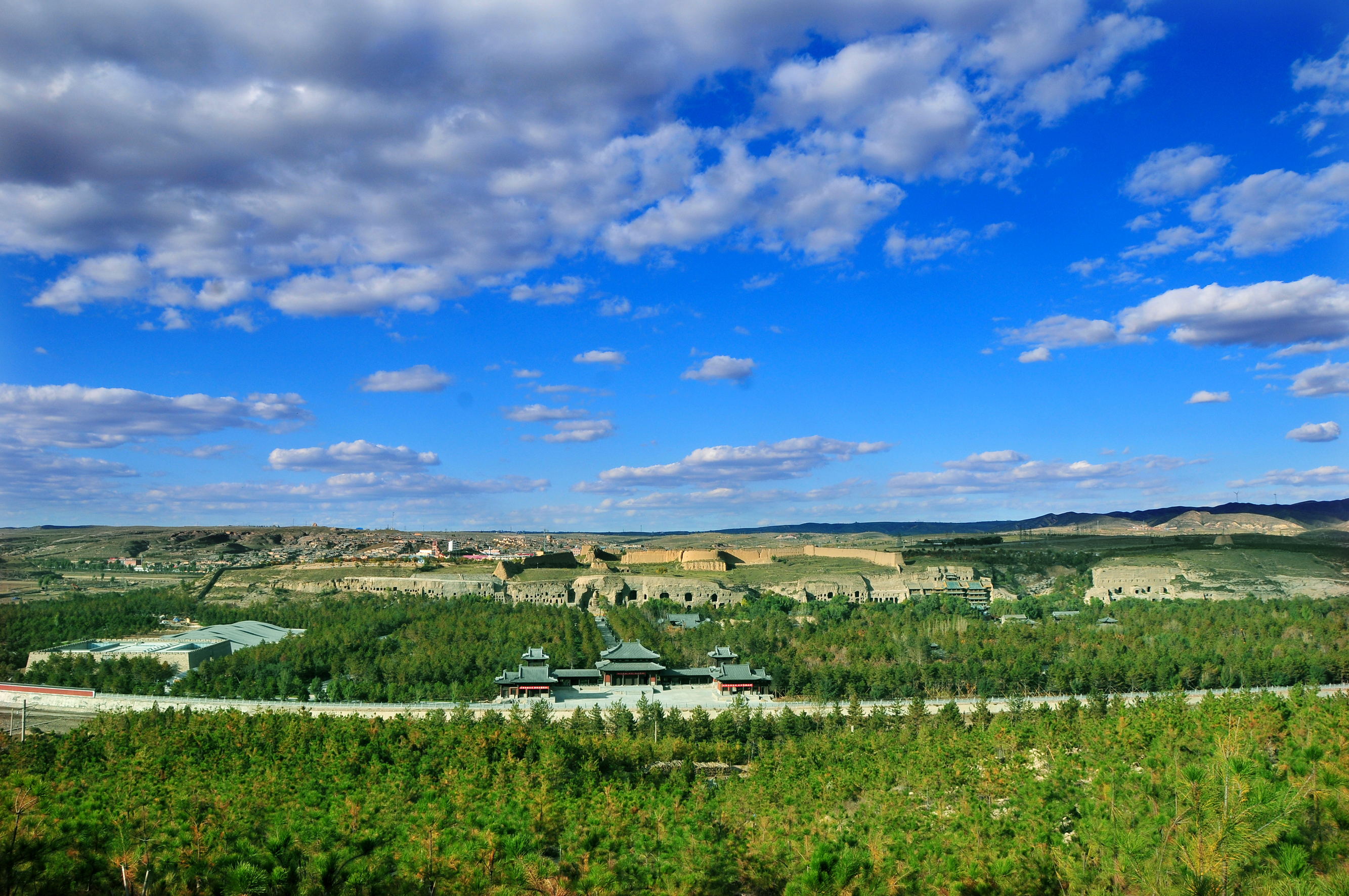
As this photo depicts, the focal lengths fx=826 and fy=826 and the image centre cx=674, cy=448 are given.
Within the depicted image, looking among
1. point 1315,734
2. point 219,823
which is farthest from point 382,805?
point 1315,734

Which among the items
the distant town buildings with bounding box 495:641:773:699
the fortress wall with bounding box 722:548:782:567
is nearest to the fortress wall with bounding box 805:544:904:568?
the fortress wall with bounding box 722:548:782:567

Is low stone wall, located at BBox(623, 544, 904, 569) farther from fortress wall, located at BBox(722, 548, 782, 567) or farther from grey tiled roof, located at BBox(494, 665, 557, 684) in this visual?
grey tiled roof, located at BBox(494, 665, 557, 684)

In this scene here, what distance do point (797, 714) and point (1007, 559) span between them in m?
57.0

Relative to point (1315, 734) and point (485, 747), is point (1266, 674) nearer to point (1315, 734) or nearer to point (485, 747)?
point (1315, 734)

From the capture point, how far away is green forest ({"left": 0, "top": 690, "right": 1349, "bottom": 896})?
1182cm

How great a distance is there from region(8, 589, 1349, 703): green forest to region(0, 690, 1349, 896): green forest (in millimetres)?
10021

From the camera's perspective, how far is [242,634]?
5838 centimetres

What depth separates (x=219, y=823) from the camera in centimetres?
1697

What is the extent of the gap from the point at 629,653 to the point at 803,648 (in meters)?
10.6

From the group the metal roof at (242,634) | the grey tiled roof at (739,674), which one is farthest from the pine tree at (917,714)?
the metal roof at (242,634)

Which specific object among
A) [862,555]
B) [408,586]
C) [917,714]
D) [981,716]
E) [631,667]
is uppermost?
[862,555]

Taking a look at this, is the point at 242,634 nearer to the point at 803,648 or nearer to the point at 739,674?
the point at 739,674

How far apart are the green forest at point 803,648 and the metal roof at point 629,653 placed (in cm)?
105

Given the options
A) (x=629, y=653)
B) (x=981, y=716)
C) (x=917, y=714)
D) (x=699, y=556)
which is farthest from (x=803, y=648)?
(x=699, y=556)
